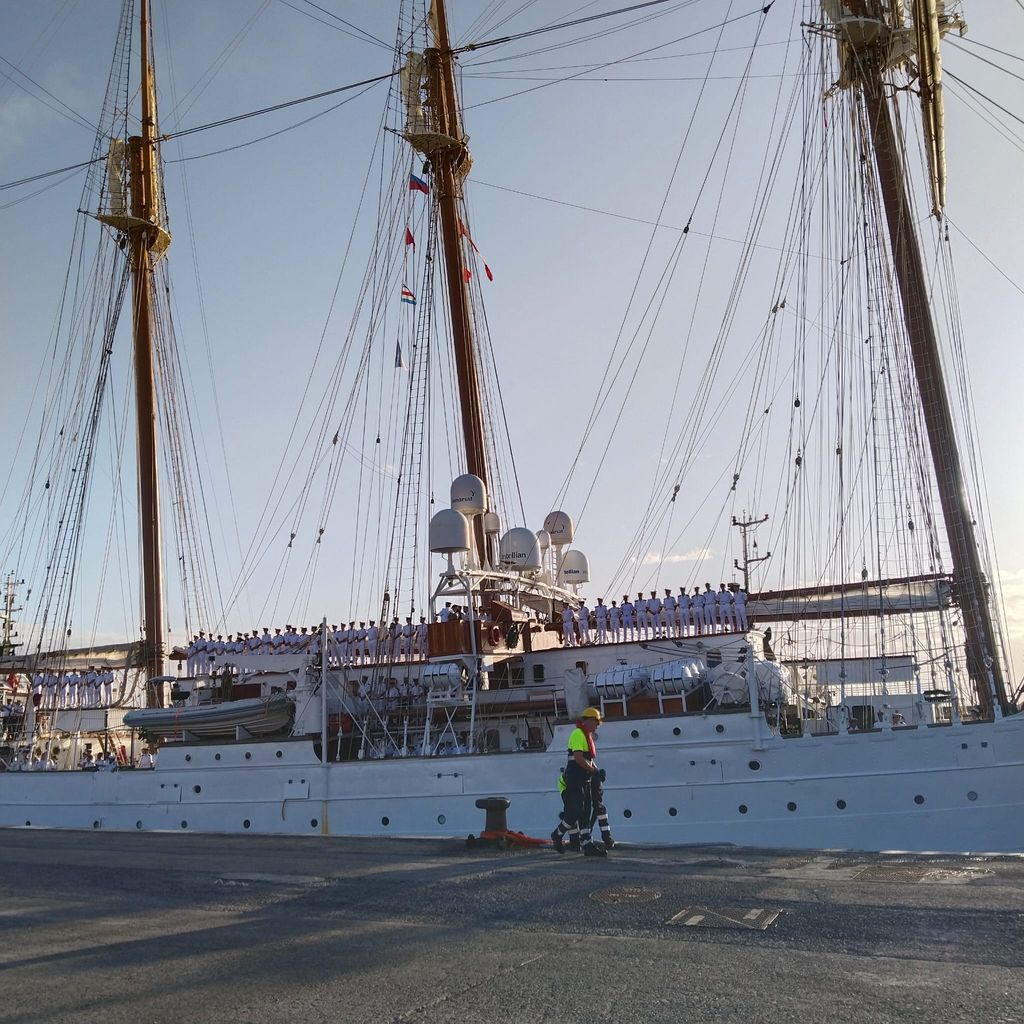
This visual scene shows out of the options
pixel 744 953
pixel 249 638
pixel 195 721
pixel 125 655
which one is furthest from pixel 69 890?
pixel 125 655

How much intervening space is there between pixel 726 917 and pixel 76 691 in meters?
29.9

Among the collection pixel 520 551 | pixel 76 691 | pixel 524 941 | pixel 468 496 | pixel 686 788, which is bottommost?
pixel 524 941

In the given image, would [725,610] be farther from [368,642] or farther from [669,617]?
[368,642]

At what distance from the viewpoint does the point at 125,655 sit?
32.6 m

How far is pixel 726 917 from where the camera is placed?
7301 millimetres

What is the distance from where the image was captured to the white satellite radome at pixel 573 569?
3005 centimetres

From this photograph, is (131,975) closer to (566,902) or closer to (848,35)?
(566,902)

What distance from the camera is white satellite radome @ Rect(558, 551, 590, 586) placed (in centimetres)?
3005

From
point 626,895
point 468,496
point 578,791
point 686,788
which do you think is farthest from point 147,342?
point 626,895

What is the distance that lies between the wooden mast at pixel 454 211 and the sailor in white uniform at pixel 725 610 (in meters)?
8.77

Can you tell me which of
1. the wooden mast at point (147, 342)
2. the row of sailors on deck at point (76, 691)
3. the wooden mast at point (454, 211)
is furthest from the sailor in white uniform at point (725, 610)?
the row of sailors on deck at point (76, 691)

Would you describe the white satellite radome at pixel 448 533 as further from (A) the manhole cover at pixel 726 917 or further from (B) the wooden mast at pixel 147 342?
(A) the manhole cover at pixel 726 917

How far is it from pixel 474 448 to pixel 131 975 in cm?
2445

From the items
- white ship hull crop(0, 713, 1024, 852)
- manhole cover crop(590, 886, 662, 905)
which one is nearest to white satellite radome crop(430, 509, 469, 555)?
white ship hull crop(0, 713, 1024, 852)
